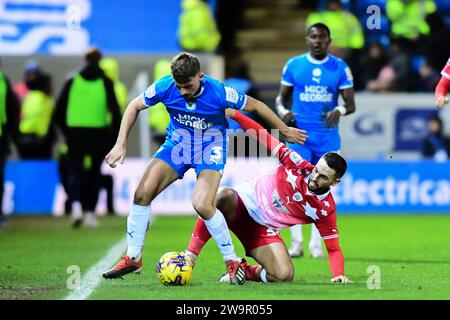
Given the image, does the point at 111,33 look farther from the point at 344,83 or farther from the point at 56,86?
the point at 344,83

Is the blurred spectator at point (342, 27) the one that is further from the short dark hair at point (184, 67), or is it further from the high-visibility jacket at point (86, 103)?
the short dark hair at point (184, 67)

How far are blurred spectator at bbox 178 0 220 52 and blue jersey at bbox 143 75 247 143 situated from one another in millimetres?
11518

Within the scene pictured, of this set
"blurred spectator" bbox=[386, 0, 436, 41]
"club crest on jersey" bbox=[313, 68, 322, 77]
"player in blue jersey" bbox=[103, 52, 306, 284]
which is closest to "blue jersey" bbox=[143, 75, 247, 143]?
"player in blue jersey" bbox=[103, 52, 306, 284]

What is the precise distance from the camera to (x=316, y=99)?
11625mm

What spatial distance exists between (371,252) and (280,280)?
3239 millimetres

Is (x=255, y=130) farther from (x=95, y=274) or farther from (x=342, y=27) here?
(x=342, y=27)

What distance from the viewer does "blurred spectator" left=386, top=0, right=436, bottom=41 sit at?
2084 centimetres

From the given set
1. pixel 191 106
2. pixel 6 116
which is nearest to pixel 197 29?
pixel 6 116

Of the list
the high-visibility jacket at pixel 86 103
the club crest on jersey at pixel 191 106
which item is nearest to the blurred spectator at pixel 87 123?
the high-visibility jacket at pixel 86 103

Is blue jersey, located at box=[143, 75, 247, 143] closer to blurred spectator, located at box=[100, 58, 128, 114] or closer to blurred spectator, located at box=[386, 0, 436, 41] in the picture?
blurred spectator, located at box=[100, 58, 128, 114]

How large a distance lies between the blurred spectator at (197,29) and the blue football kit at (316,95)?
889cm

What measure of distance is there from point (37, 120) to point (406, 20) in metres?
7.18

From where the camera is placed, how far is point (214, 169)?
9117 mm
